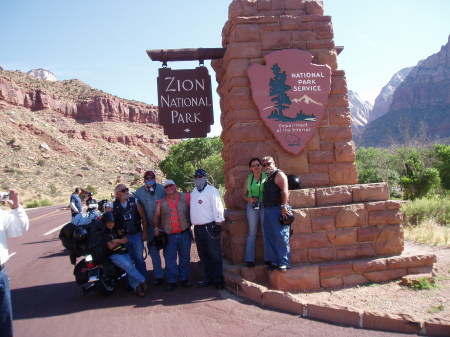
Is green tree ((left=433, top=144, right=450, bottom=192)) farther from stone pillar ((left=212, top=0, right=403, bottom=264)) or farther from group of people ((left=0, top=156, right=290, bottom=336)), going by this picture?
group of people ((left=0, top=156, right=290, bottom=336))

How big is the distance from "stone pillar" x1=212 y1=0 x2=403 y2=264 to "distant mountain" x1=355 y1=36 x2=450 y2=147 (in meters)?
76.9

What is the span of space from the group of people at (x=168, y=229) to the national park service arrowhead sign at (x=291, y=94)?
4.82ft

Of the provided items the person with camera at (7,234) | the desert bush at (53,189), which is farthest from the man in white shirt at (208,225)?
the desert bush at (53,189)

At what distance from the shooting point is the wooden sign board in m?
6.91

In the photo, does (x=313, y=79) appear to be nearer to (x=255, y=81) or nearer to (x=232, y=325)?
(x=255, y=81)

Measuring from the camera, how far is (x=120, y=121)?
107 metres

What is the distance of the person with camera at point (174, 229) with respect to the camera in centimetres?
614

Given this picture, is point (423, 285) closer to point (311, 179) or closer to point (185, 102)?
point (311, 179)

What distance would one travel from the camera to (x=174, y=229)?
6.14m

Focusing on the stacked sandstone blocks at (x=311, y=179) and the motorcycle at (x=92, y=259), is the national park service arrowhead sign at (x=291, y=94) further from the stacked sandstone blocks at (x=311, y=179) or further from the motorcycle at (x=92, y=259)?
the motorcycle at (x=92, y=259)

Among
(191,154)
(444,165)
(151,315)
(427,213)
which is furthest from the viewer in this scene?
(191,154)

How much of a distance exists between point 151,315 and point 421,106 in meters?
123

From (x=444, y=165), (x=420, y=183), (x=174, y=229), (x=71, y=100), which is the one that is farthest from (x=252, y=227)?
(x=71, y=100)

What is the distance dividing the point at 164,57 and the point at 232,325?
4.58 meters
